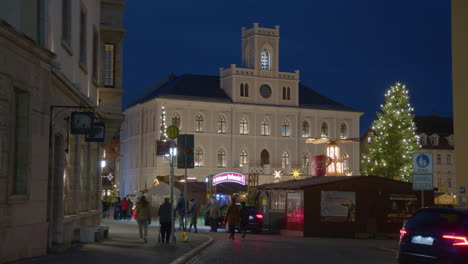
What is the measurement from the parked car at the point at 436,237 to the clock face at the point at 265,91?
72800 mm

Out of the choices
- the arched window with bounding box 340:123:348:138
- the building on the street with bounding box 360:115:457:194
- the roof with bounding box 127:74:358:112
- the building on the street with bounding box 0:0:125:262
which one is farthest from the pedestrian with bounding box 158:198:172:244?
the building on the street with bounding box 360:115:457:194

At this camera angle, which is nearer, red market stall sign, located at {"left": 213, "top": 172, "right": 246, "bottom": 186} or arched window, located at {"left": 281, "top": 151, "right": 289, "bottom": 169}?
red market stall sign, located at {"left": 213, "top": 172, "right": 246, "bottom": 186}

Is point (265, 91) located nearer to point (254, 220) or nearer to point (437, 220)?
point (254, 220)

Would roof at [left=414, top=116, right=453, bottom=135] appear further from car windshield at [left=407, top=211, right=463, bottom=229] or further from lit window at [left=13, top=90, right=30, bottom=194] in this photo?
lit window at [left=13, top=90, right=30, bottom=194]

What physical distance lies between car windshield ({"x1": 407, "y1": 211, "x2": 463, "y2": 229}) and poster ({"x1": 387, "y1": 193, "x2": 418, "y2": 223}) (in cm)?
2267

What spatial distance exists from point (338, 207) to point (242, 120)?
50.6 meters

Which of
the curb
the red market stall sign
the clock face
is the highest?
the clock face

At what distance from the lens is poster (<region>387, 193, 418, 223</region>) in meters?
38.0

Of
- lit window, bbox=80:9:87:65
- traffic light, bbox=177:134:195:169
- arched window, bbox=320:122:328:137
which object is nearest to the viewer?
lit window, bbox=80:9:87:65

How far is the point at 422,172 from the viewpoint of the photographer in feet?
70.1

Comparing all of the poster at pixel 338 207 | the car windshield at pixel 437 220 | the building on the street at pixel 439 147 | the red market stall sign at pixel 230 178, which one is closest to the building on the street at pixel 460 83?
the poster at pixel 338 207

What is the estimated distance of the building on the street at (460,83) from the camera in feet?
150

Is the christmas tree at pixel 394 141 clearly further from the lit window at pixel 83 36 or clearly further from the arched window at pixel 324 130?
the lit window at pixel 83 36

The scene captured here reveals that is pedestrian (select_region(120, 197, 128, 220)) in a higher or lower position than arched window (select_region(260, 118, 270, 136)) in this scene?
lower
